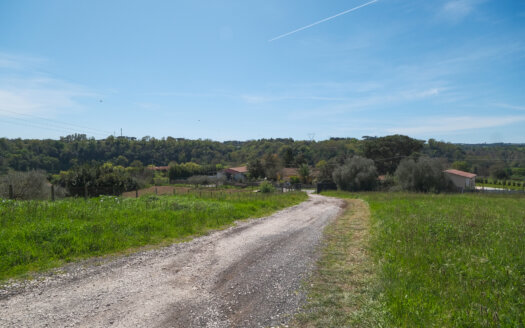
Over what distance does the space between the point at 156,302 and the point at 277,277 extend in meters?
2.50

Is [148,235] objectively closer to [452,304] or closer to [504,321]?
[452,304]

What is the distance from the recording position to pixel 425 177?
133 feet

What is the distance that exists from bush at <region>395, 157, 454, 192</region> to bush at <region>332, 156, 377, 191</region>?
4.61 metres

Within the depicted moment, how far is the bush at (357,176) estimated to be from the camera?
45031 millimetres

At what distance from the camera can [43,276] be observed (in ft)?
20.2

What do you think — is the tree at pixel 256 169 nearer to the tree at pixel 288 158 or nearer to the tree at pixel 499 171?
the tree at pixel 288 158

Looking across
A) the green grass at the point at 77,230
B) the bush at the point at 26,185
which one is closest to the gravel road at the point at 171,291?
the green grass at the point at 77,230

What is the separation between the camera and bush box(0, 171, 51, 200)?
844 inches

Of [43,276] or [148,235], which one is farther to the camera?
[148,235]

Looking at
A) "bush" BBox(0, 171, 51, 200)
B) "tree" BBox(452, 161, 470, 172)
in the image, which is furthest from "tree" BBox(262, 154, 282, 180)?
"bush" BBox(0, 171, 51, 200)

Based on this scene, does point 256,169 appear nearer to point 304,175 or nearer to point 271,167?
point 271,167

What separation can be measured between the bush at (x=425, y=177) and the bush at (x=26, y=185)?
42101 millimetres

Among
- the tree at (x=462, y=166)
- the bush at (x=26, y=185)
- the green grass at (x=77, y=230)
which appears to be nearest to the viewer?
the green grass at (x=77, y=230)

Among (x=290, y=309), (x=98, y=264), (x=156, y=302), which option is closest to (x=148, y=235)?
(x=98, y=264)
